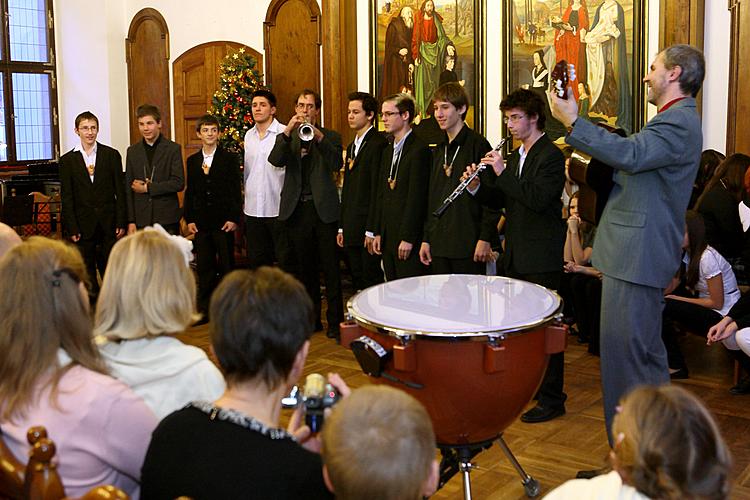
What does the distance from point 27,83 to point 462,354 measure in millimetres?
10631

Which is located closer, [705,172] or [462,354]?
[462,354]

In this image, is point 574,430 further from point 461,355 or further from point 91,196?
point 91,196

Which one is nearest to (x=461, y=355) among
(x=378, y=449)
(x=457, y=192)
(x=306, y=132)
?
(x=378, y=449)

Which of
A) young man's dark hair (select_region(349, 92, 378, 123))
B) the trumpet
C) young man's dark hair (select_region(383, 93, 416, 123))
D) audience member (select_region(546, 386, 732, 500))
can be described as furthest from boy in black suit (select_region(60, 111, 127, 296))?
audience member (select_region(546, 386, 732, 500))

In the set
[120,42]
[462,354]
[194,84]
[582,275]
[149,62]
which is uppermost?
[120,42]

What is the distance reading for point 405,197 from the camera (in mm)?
5656

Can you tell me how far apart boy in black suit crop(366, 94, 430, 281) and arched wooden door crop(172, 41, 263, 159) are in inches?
195

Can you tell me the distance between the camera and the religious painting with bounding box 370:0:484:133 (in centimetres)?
823

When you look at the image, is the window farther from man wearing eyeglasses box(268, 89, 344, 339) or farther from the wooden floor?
the wooden floor

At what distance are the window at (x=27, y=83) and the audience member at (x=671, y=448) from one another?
11711 millimetres

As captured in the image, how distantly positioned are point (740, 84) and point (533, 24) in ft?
7.22

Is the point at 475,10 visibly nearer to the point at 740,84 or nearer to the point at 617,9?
the point at 617,9

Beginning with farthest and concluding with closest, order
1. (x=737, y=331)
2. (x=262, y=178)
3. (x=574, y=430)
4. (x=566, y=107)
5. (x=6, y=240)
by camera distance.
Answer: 1. (x=262, y=178)
2. (x=737, y=331)
3. (x=574, y=430)
4. (x=566, y=107)
5. (x=6, y=240)

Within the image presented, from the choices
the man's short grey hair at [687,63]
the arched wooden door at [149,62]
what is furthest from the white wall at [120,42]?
the man's short grey hair at [687,63]
